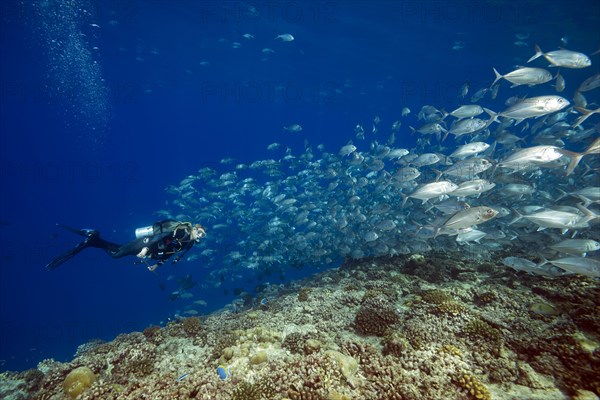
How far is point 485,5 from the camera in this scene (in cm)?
2897

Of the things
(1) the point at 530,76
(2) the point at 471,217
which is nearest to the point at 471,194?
(2) the point at 471,217

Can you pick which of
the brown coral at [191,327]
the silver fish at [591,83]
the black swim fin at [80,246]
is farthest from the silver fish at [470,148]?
the black swim fin at [80,246]

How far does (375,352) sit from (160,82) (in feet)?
215

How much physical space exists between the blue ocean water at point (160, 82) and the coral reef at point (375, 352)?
14.7 meters

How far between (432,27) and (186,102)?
62795 mm

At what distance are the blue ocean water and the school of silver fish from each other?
7257 mm

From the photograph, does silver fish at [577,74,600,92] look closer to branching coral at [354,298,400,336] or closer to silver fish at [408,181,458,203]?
silver fish at [408,181,458,203]

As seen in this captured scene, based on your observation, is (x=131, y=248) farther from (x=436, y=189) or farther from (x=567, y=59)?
(x=567, y=59)

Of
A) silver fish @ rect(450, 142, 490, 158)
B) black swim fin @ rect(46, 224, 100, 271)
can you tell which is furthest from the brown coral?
silver fish @ rect(450, 142, 490, 158)

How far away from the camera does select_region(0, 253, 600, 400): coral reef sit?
4539 millimetres

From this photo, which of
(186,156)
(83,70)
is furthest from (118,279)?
(186,156)

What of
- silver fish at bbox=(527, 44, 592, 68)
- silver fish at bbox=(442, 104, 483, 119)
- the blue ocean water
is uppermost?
silver fish at bbox=(527, 44, 592, 68)

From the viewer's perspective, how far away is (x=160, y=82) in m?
57.8

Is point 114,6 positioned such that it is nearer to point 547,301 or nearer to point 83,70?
point 83,70
